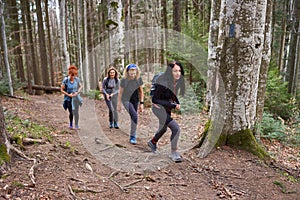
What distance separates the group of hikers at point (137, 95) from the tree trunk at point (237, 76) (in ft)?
2.72

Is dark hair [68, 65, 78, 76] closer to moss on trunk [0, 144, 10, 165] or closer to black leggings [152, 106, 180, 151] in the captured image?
black leggings [152, 106, 180, 151]

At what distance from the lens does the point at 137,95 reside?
660 cm

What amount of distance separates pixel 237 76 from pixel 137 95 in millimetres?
2662

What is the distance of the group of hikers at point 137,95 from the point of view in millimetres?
5051

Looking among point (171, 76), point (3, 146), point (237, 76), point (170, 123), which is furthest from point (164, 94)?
point (3, 146)

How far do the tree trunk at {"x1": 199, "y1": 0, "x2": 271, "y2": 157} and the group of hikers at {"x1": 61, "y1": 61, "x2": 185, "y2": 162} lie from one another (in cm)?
83

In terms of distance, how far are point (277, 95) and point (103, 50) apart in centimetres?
2071

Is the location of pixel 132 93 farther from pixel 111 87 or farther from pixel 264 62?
pixel 264 62

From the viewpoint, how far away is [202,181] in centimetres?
427

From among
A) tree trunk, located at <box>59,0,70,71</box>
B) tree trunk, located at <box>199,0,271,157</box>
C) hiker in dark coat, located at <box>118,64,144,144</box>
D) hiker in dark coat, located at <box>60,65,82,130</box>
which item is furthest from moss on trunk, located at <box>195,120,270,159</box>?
tree trunk, located at <box>59,0,70,71</box>

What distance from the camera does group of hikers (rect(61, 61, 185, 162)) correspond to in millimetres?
5051

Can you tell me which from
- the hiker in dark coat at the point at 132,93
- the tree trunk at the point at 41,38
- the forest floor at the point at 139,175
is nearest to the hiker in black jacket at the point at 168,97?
the forest floor at the point at 139,175

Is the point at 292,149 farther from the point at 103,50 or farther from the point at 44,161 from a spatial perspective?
the point at 103,50

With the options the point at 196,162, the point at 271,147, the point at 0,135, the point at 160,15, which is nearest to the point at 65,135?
the point at 0,135
